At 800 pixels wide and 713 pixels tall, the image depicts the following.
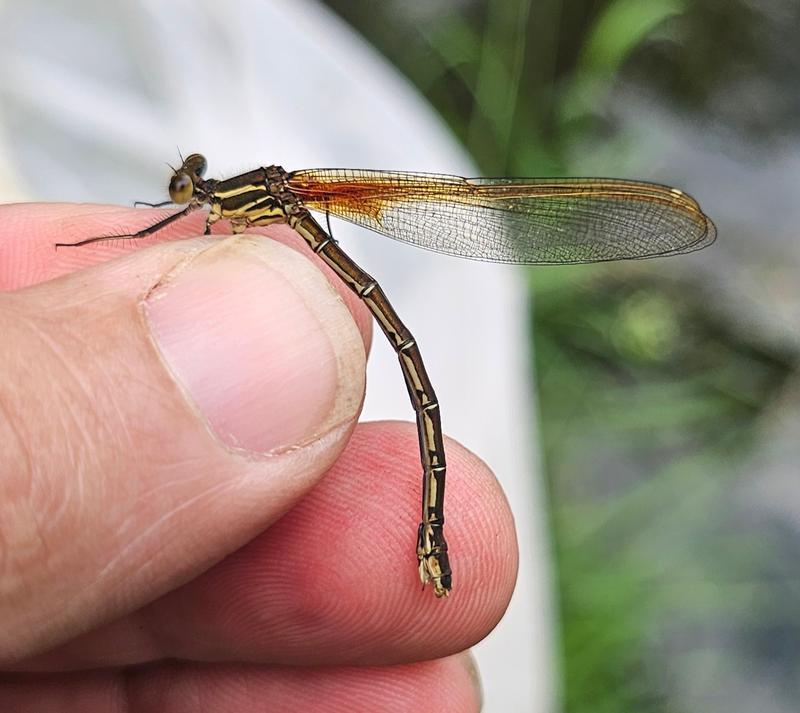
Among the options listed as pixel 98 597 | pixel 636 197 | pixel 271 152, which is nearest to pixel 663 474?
pixel 636 197

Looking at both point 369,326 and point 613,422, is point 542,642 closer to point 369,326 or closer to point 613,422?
point 613,422

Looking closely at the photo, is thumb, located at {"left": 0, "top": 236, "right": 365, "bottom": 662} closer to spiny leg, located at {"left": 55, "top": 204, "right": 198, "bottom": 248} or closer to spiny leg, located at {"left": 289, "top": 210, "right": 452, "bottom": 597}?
spiny leg, located at {"left": 289, "top": 210, "right": 452, "bottom": 597}

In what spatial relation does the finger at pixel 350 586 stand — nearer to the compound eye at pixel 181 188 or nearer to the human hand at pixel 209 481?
the human hand at pixel 209 481

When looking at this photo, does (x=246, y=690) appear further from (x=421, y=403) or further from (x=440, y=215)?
(x=440, y=215)

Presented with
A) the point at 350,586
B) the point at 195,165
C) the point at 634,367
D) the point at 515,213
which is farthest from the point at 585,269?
the point at 350,586

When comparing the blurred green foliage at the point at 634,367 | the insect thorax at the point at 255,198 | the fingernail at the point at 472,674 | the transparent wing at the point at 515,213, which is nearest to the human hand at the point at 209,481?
the fingernail at the point at 472,674
